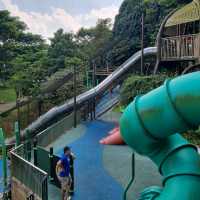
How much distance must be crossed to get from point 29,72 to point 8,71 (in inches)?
232

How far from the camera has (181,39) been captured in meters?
21.8

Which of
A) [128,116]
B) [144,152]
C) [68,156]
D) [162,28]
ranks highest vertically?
[162,28]

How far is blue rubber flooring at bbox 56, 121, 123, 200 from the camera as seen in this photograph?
11.4m

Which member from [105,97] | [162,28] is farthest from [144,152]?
[105,97]

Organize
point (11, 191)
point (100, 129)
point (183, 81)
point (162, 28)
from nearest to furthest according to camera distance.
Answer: point (183, 81) < point (11, 191) < point (100, 129) < point (162, 28)

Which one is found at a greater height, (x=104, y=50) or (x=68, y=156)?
(x=104, y=50)

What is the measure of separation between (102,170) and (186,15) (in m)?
12.7

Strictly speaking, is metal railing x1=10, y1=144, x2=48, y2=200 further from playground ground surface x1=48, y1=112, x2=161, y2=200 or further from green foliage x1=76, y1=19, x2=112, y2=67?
green foliage x1=76, y1=19, x2=112, y2=67

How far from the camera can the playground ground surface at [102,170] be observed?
11.5 meters

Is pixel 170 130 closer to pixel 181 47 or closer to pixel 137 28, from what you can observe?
pixel 181 47

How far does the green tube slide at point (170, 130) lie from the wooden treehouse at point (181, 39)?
13772 mm

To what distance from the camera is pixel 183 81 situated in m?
6.20

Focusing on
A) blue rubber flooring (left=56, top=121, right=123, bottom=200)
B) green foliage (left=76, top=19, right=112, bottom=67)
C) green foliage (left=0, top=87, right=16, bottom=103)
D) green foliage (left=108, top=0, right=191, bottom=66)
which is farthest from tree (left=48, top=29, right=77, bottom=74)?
blue rubber flooring (left=56, top=121, right=123, bottom=200)

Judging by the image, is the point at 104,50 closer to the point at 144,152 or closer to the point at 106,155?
the point at 106,155
